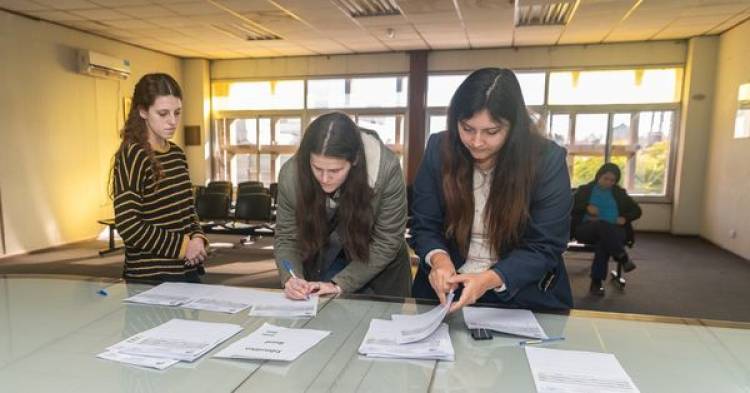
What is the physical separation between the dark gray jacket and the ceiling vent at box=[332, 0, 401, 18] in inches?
152

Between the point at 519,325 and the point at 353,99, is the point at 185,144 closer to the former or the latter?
the point at 353,99

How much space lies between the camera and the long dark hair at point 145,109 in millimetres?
1663

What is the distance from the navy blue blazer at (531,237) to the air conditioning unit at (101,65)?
6.19 m

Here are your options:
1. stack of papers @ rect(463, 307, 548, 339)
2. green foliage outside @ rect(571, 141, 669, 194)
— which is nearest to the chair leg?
green foliage outside @ rect(571, 141, 669, 194)

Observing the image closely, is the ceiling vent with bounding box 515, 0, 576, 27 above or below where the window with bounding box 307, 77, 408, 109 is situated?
above

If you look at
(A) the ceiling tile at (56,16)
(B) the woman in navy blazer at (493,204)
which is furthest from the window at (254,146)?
(B) the woman in navy blazer at (493,204)

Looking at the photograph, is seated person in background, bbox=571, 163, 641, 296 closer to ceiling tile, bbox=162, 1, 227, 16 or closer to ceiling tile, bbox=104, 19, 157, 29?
ceiling tile, bbox=162, 1, 227, 16

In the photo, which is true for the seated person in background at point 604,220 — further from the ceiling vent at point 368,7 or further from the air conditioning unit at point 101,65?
the air conditioning unit at point 101,65

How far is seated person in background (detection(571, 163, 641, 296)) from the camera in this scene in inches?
164

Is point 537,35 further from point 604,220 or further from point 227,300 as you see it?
point 227,300

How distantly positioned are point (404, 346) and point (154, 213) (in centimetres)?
111

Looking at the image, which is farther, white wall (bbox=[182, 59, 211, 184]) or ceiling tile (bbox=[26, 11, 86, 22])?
white wall (bbox=[182, 59, 211, 184])

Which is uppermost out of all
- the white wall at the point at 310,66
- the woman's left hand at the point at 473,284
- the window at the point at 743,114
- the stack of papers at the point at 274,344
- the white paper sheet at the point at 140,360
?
the white wall at the point at 310,66

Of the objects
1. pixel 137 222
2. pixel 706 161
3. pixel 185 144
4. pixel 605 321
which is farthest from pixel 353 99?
pixel 605 321
